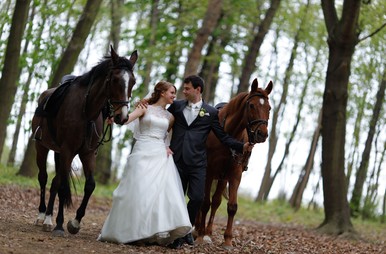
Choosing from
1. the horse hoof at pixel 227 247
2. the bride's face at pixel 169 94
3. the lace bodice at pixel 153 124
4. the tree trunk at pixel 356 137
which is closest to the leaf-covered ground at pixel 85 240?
the horse hoof at pixel 227 247

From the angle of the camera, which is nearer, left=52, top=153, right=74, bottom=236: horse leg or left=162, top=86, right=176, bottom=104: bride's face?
left=52, top=153, right=74, bottom=236: horse leg

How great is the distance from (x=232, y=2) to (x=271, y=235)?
1215 cm

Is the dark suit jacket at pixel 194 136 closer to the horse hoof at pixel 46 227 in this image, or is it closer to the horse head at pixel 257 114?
the horse head at pixel 257 114

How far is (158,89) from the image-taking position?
984 cm

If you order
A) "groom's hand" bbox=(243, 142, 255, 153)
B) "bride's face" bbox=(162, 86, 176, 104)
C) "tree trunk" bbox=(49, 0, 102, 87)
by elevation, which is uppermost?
"tree trunk" bbox=(49, 0, 102, 87)

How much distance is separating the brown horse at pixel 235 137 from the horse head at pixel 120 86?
1.80m

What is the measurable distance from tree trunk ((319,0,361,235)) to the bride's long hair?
7948 millimetres

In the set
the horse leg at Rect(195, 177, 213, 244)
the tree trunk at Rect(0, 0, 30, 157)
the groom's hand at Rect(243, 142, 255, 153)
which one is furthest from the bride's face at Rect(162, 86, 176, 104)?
the tree trunk at Rect(0, 0, 30, 157)

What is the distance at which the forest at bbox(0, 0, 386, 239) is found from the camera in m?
16.8

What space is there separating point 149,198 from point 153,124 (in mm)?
1105

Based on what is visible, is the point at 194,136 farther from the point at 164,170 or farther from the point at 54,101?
the point at 54,101

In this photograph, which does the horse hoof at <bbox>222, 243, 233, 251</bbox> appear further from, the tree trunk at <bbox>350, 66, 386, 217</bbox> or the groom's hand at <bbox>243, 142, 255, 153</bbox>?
the tree trunk at <bbox>350, 66, 386, 217</bbox>

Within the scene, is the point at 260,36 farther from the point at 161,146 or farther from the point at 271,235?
the point at 161,146

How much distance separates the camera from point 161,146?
974cm
